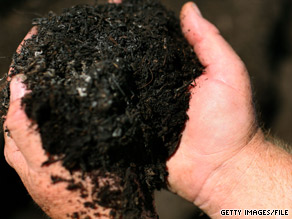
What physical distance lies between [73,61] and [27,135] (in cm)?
58

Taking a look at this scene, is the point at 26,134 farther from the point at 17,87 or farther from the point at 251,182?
the point at 251,182

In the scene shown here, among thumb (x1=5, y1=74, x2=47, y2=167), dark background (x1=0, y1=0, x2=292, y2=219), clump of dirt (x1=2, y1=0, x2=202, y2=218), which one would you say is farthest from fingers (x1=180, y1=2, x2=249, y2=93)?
dark background (x1=0, y1=0, x2=292, y2=219)

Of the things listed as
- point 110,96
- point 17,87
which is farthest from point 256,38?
point 17,87

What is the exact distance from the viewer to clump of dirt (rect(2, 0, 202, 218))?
1.52 m

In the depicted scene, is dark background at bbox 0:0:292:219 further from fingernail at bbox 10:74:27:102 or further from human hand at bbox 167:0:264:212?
fingernail at bbox 10:74:27:102

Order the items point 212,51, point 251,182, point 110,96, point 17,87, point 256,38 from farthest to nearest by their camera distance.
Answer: point 256,38, point 212,51, point 251,182, point 17,87, point 110,96

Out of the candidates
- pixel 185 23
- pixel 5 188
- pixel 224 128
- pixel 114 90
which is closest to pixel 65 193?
pixel 114 90

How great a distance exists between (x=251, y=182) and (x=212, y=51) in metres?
1.20

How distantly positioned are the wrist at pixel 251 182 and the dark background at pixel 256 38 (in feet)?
6.39

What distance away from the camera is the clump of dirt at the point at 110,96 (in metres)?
1.52

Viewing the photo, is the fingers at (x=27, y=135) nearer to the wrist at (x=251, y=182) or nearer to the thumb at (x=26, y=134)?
the thumb at (x=26, y=134)

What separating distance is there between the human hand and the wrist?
0.05 ft

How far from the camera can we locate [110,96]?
1.53 meters

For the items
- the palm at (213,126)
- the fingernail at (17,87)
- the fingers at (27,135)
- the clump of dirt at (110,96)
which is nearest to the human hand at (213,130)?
the palm at (213,126)
